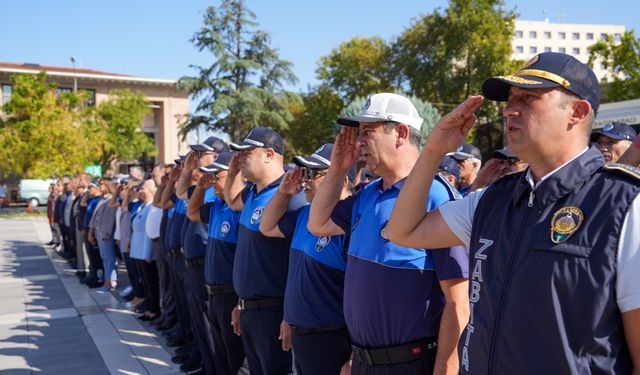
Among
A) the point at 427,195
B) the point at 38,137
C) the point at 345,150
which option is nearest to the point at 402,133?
the point at 345,150

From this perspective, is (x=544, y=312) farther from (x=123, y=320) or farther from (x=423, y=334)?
(x=123, y=320)

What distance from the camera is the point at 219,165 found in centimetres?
509

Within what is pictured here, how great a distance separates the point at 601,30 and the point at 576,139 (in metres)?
105

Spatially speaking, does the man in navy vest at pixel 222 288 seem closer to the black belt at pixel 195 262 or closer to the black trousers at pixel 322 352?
the black belt at pixel 195 262

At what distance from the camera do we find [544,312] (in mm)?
1490

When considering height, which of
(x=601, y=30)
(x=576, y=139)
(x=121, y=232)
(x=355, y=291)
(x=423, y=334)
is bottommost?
(x=121, y=232)

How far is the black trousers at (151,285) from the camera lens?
7.98 meters

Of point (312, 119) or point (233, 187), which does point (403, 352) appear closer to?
point (233, 187)

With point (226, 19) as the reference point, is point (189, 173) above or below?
below

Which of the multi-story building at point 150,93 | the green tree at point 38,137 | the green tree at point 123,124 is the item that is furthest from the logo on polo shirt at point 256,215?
the multi-story building at point 150,93

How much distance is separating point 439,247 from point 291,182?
1647 mm

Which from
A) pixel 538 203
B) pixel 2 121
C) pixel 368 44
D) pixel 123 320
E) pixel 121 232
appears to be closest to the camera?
pixel 538 203

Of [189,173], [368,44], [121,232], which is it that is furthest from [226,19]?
[189,173]

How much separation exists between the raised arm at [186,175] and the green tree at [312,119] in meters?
32.5
